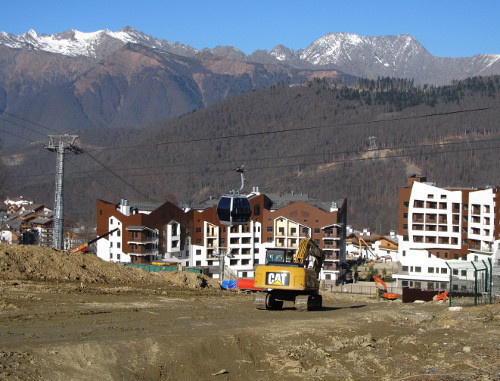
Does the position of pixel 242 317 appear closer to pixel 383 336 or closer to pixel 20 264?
pixel 383 336

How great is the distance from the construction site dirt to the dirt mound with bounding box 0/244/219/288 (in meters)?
3.82

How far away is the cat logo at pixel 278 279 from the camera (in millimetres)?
27141

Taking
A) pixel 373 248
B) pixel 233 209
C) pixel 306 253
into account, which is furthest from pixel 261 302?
pixel 373 248

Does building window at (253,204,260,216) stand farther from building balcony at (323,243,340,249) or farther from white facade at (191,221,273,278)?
building balcony at (323,243,340,249)

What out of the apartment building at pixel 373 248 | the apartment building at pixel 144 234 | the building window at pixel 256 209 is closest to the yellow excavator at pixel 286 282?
the apartment building at pixel 144 234

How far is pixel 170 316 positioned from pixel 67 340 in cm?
626

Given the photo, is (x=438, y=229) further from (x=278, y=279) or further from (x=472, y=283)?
(x=278, y=279)

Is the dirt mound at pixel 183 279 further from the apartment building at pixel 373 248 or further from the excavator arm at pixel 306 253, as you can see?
the apartment building at pixel 373 248

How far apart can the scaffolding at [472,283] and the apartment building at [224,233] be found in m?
51.8

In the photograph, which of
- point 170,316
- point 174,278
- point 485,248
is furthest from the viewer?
point 485,248

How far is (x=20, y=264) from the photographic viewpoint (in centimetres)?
3148

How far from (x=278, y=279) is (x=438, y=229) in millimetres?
63574

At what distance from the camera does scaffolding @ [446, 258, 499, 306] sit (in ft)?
97.5

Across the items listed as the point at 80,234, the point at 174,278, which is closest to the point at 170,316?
the point at 174,278
